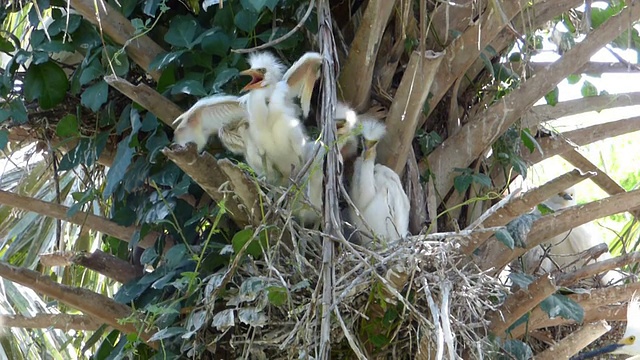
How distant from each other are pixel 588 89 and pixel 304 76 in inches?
50.9

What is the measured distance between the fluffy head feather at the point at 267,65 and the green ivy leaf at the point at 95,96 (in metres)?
0.48

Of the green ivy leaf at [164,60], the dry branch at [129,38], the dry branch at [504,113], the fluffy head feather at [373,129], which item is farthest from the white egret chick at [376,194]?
the dry branch at [129,38]

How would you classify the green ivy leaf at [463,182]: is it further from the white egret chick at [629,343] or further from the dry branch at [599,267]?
the white egret chick at [629,343]

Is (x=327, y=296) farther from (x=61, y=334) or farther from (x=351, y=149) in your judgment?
(x=61, y=334)

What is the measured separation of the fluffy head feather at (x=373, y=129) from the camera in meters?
2.70

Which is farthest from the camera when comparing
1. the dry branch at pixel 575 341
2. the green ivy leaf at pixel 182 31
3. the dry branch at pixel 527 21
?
the dry branch at pixel 527 21

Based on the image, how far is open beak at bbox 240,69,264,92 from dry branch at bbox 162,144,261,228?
15.2 inches

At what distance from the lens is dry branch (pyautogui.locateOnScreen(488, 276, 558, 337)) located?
2.55 m

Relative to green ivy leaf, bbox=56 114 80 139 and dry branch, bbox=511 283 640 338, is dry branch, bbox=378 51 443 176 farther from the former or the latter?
green ivy leaf, bbox=56 114 80 139

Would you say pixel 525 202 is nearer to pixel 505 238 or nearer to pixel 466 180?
pixel 505 238

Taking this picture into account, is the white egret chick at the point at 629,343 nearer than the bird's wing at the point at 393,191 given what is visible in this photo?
No

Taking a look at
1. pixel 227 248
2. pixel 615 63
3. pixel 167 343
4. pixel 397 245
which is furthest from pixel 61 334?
pixel 615 63

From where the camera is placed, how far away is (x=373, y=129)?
2709 mm

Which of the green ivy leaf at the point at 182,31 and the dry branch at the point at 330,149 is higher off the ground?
the green ivy leaf at the point at 182,31
